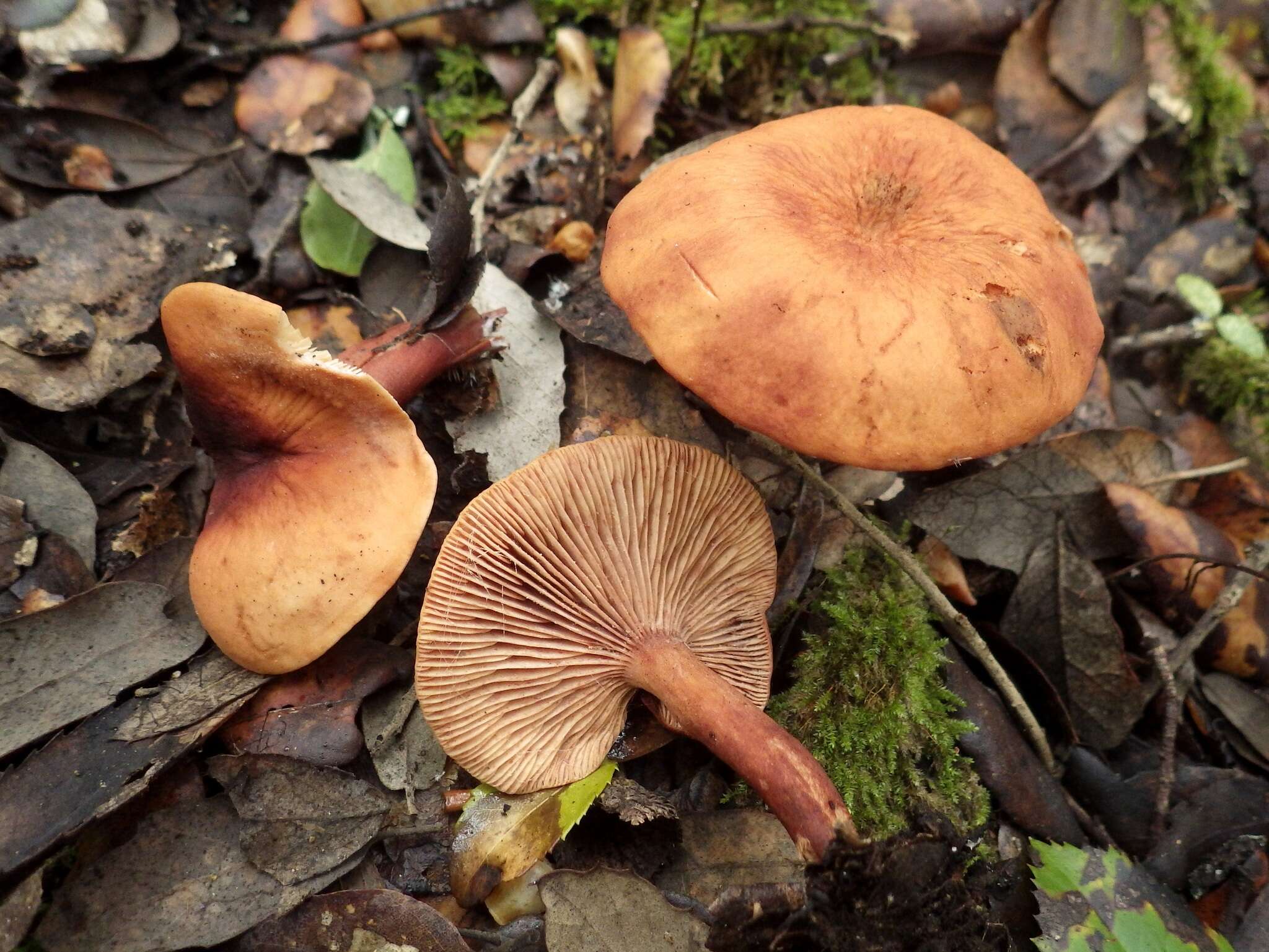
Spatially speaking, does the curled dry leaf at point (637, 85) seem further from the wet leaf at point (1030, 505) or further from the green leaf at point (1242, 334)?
the green leaf at point (1242, 334)

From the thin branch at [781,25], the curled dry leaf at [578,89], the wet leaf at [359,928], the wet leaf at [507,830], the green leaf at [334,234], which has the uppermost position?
the thin branch at [781,25]

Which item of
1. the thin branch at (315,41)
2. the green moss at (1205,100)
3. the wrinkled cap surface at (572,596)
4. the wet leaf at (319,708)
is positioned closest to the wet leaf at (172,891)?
the wet leaf at (319,708)

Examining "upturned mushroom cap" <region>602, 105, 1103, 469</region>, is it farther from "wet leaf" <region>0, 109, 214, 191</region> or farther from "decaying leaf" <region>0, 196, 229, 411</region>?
"wet leaf" <region>0, 109, 214, 191</region>

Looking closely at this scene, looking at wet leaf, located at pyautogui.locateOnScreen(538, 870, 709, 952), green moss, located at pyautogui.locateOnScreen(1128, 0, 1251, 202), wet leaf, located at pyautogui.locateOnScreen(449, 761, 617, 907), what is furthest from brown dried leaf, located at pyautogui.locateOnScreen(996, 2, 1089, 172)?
wet leaf, located at pyautogui.locateOnScreen(538, 870, 709, 952)

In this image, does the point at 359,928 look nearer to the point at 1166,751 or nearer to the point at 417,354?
the point at 417,354

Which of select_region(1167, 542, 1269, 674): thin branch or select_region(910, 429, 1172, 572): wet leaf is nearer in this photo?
select_region(1167, 542, 1269, 674): thin branch

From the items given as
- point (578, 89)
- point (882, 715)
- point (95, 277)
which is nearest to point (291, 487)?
point (95, 277)
